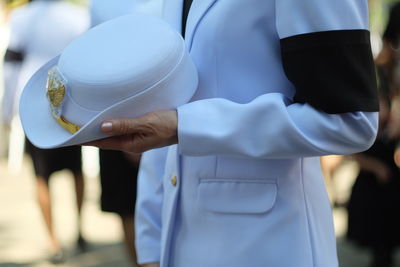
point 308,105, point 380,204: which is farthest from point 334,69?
point 380,204

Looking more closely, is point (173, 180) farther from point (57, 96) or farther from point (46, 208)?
point (46, 208)

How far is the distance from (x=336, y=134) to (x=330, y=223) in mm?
345

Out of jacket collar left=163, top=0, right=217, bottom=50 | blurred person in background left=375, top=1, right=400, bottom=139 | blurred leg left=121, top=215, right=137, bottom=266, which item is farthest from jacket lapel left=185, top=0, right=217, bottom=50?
blurred person in background left=375, top=1, right=400, bottom=139

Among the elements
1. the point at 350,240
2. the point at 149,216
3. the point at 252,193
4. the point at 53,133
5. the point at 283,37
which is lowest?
the point at 350,240

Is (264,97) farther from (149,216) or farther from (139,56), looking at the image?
(149,216)

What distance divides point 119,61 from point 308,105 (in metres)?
0.38

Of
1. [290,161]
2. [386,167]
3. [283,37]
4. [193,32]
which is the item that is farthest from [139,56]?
[386,167]

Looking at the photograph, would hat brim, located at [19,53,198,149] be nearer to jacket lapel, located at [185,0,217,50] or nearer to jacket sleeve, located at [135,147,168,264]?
Result: jacket lapel, located at [185,0,217,50]

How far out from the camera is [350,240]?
4.89 m

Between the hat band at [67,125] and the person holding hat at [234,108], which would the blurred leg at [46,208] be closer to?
the person holding hat at [234,108]

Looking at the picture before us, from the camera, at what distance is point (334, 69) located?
53.1 inches

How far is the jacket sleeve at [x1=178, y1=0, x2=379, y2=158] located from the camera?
135cm

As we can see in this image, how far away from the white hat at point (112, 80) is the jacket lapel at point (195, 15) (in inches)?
2.7

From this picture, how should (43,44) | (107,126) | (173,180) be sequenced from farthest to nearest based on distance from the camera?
(43,44), (173,180), (107,126)
